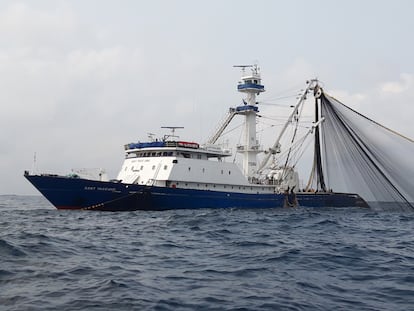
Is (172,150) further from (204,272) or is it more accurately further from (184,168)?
(204,272)

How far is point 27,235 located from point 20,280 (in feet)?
22.1

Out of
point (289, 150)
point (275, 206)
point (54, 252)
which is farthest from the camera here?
point (289, 150)

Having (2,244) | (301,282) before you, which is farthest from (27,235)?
(301,282)

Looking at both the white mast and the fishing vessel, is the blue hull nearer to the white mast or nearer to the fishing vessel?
the fishing vessel

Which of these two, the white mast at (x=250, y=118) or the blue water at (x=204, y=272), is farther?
the white mast at (x=250, y=118)

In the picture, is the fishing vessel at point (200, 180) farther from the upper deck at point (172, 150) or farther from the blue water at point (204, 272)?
the blue water at point (204, 272)

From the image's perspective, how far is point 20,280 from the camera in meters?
9.01

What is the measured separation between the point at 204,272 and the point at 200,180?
2660 cm

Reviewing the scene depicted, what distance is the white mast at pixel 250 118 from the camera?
1800 inches

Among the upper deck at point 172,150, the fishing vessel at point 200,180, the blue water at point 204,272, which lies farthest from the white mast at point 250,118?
the blue water at point 204,272

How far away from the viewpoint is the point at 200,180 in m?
36.8

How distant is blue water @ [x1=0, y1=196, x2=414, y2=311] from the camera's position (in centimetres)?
785

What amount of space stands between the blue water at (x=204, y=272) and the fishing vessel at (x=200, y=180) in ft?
49.5

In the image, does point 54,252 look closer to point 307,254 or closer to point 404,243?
point 307,254
